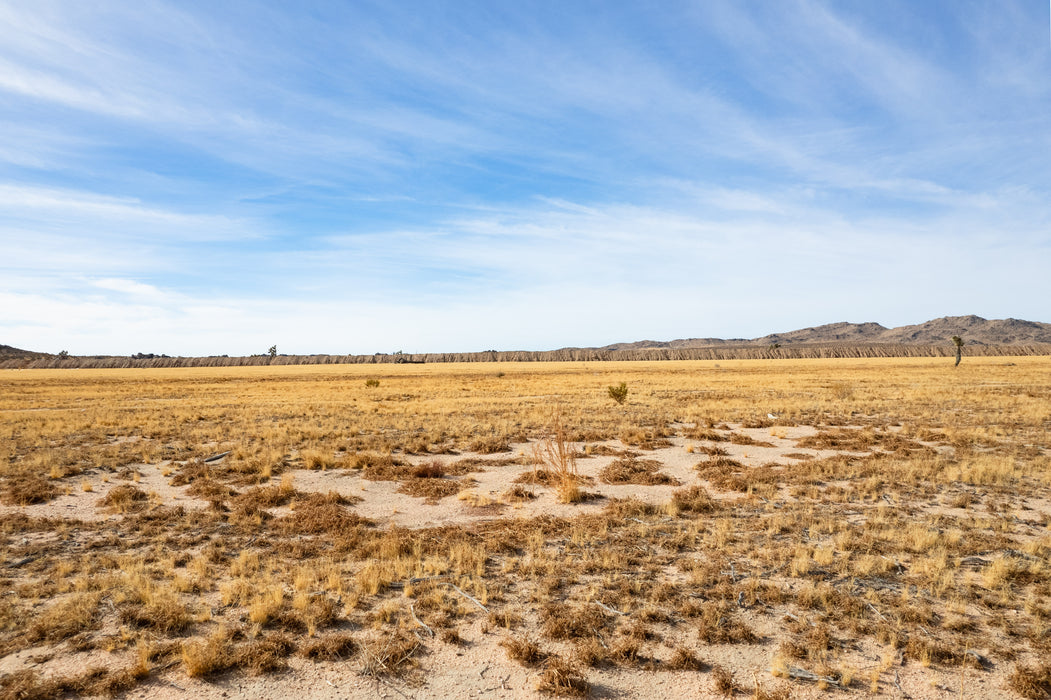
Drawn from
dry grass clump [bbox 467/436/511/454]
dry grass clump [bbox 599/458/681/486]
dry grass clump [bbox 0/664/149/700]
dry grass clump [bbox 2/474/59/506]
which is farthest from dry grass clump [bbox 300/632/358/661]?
dry grass clump [bbox 467/436/511/454]

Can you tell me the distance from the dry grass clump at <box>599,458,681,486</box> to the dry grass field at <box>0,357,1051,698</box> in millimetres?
100

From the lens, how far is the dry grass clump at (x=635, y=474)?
47.3ft

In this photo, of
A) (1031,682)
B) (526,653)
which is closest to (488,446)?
(526,653)

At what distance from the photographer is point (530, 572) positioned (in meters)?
8.25

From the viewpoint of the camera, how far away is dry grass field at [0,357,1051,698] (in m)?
5.66

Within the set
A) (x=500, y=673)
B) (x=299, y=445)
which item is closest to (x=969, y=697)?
(x=500, y=673)

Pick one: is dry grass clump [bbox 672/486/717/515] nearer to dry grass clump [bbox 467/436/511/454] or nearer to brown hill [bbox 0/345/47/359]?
dry grass clump [bbox 467/436/511/454]

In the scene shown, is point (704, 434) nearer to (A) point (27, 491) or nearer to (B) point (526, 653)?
(B) point (526, 653)

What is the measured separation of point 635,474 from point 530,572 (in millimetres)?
7306

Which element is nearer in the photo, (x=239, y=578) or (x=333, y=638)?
(x=333, y=638)

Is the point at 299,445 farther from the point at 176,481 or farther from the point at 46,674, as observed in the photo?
the point at 46,674

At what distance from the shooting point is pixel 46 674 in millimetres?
5602

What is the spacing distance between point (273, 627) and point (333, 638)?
0.91 metres

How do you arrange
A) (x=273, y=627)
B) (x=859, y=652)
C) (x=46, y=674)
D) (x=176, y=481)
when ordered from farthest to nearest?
(x=176, y=481), (x=273, y=627), (x=859, y=652), (x=46, y=674)
